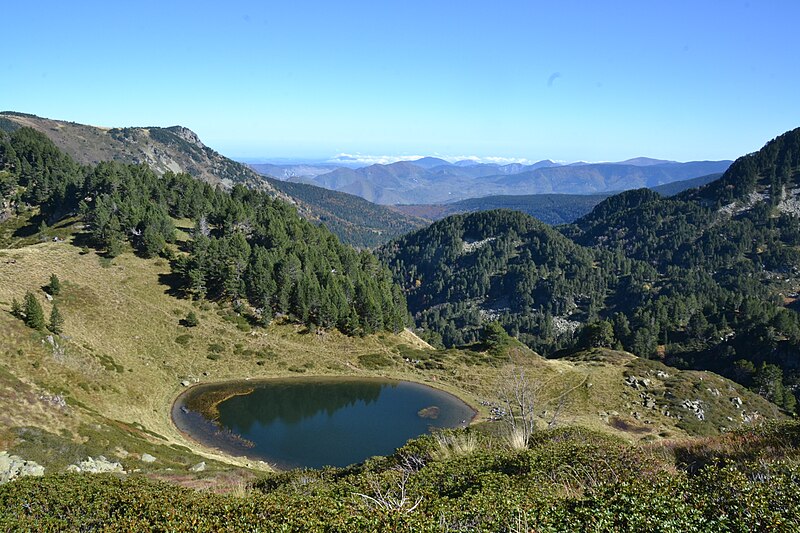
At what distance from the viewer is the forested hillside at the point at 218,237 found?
90.8 m

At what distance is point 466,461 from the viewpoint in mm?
21062

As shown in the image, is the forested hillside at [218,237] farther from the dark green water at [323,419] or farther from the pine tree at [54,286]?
the dark green water at [323,419]

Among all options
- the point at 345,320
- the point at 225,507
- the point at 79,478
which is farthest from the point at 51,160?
the point at 225,507

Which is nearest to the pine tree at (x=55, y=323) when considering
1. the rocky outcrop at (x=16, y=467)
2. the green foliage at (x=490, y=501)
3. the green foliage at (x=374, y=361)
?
the rocky outcrop at (x=16, y=467)

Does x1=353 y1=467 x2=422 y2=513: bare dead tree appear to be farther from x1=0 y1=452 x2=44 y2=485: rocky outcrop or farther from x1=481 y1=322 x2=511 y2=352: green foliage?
x1=481 y1=322 x2=511 y2=352: green foliage

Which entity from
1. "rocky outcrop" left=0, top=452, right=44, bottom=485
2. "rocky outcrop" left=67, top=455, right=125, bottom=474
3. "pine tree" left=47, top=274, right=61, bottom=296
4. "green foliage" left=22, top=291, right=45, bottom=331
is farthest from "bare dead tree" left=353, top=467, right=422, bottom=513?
"pine tree" left=47, top=274, right=61, bottom=296

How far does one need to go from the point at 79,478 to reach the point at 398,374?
2542 inches

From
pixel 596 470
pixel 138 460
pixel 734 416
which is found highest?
pixel 596 470

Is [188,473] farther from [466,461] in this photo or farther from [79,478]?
[466,461]

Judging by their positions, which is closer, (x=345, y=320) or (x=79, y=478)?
(x=79, y=478)

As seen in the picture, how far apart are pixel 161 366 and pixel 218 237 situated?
153 ft

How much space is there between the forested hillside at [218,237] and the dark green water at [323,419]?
19277 millimetres

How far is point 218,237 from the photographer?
110688 mm

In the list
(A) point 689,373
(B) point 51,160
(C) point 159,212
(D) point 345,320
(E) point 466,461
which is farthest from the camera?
(B) point 51,160
